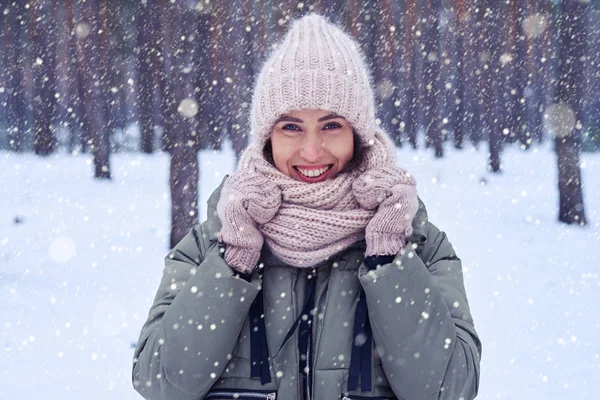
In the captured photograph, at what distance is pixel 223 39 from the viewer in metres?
9.72

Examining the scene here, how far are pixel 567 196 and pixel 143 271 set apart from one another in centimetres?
788

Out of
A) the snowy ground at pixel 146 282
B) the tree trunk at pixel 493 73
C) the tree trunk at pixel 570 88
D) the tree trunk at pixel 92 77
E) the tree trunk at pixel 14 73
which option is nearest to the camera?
the snowy ground at pixel 146 282

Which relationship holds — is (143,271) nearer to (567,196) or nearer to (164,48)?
(164,48)

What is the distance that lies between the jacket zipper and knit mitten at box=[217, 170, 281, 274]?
0.40 metres

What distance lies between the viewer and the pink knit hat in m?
2.24

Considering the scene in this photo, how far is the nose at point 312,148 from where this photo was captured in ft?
7.22

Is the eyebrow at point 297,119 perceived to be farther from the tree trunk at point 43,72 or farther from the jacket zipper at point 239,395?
the tree trunk at point 43,72

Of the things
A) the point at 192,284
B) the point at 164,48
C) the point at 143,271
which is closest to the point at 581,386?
the point at 192,284

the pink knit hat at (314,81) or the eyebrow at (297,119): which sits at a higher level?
the pink knit hat at (314,81)

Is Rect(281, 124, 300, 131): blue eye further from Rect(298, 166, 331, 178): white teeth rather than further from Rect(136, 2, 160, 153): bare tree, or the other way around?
Rect(136, 2, 160, 153): bare tree

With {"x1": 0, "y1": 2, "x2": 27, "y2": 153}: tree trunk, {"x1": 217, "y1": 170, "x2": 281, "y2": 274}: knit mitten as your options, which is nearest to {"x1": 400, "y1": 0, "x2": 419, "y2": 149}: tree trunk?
A: {"x1": 0, "y1": 2, "x2": 27, "y2": 153}: tree trunk

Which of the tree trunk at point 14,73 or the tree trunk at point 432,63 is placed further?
the tree trunk at point 14,73

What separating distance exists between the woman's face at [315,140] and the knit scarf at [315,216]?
0.04 meters

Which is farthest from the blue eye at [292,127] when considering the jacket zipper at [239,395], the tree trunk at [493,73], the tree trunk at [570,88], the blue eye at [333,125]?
the tree trunk at [493,73]
